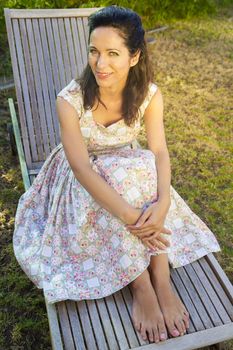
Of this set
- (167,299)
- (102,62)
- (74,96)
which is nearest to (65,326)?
(167,299)

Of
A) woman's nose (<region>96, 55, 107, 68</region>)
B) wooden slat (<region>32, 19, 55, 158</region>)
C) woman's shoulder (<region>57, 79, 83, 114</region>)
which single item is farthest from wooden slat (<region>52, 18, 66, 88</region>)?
woman's nose (<region>96, 55, 107, 68</region>)

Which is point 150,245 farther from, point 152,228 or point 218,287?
point 218,287

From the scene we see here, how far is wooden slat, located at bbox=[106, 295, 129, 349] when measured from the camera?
2.05 metres

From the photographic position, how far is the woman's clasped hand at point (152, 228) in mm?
2152

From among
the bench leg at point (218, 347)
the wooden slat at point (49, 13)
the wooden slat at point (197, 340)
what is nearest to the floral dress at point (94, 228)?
the wooden slat at point (197, 340)

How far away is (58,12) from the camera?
3.37 metres

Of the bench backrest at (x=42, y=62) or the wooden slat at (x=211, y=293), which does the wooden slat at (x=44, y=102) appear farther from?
the wooden slat at (x=211, y=293)

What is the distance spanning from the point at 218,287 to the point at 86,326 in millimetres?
677

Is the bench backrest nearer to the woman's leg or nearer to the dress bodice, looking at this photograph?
the dress bodice

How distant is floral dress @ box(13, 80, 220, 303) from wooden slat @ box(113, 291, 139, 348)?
5 cm

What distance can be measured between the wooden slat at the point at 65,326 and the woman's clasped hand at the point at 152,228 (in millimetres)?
478

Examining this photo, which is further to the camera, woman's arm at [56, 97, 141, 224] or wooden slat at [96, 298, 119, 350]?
woman's arm at [56, 97, 141, 224]

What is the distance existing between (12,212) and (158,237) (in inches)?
54.1

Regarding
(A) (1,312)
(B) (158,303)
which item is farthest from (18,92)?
(B) (158,303)
